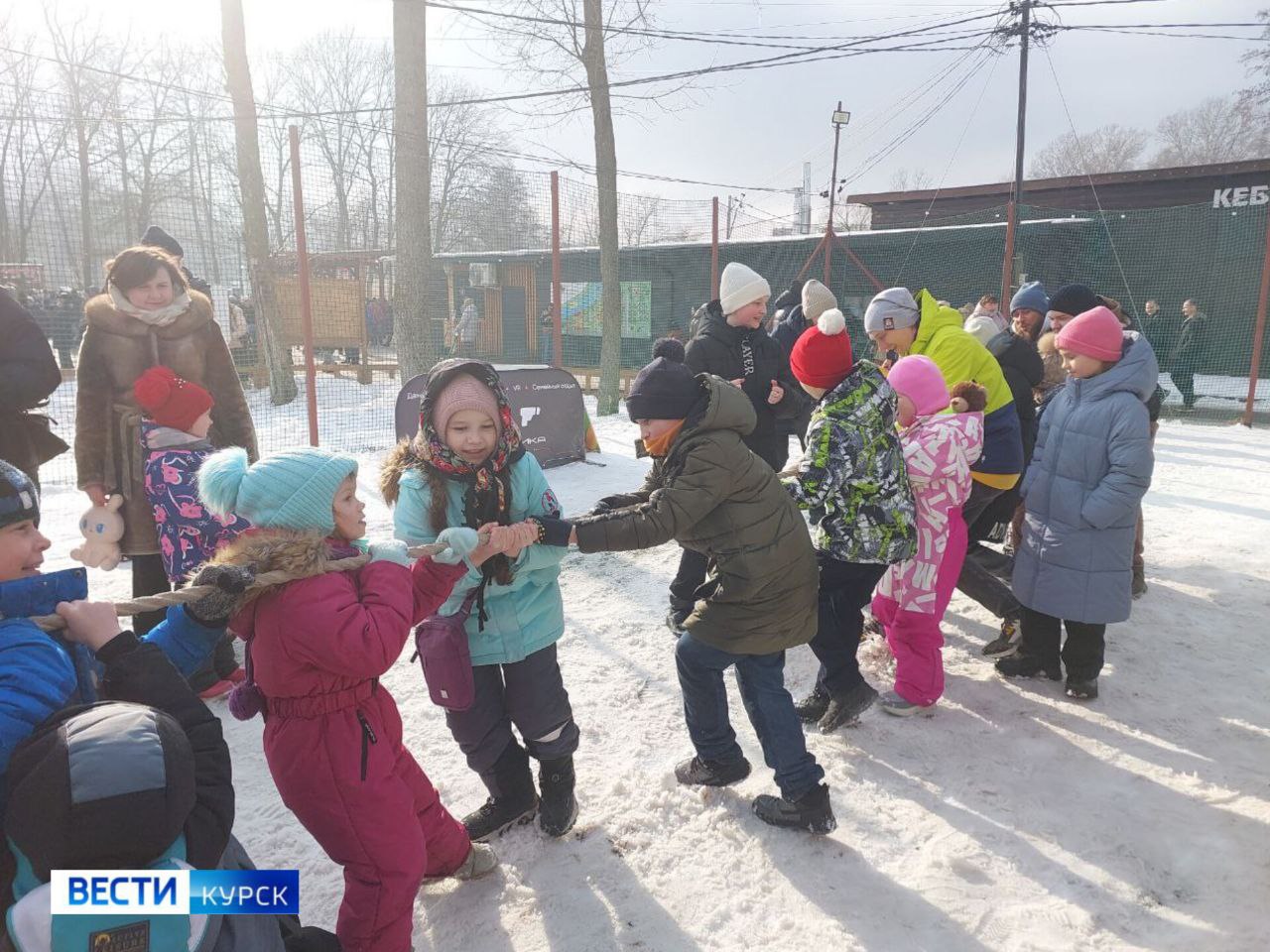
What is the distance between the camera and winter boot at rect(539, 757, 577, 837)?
101 inches

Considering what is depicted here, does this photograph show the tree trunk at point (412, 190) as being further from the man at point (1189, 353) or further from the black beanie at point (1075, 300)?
the man at point (1189, 353)

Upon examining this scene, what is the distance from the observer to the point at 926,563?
10.6 feet

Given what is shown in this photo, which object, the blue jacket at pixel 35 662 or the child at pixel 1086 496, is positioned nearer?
the blue jacket at pixel 35 662

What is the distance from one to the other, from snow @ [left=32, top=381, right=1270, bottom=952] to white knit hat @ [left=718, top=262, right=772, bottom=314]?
1.91 meters

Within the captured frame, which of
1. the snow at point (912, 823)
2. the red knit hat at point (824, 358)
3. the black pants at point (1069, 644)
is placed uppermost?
the red knit hat at point (824, 358)

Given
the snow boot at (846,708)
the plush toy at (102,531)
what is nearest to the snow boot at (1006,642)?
the snow boot at (846,708)

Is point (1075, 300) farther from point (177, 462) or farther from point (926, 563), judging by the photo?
point (177, 462)

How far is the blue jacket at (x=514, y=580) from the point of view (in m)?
2.32

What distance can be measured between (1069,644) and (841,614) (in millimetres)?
1194

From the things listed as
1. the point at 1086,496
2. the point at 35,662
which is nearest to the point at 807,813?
the point at 1086,496

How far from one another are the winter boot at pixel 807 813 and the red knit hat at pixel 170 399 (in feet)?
8.95

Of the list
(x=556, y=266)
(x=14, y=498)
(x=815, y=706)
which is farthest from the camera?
(x=556, y=266)

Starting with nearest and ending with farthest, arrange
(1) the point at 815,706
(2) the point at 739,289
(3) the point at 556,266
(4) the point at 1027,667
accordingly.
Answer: (1) the point at 815,706 → (4) the point at 1027,667 → (2) the point at 739,289 → (3) the point at 556,266

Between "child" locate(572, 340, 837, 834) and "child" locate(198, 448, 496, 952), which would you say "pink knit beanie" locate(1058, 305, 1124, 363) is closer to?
"child" locate(572, 340, 837, 834)
